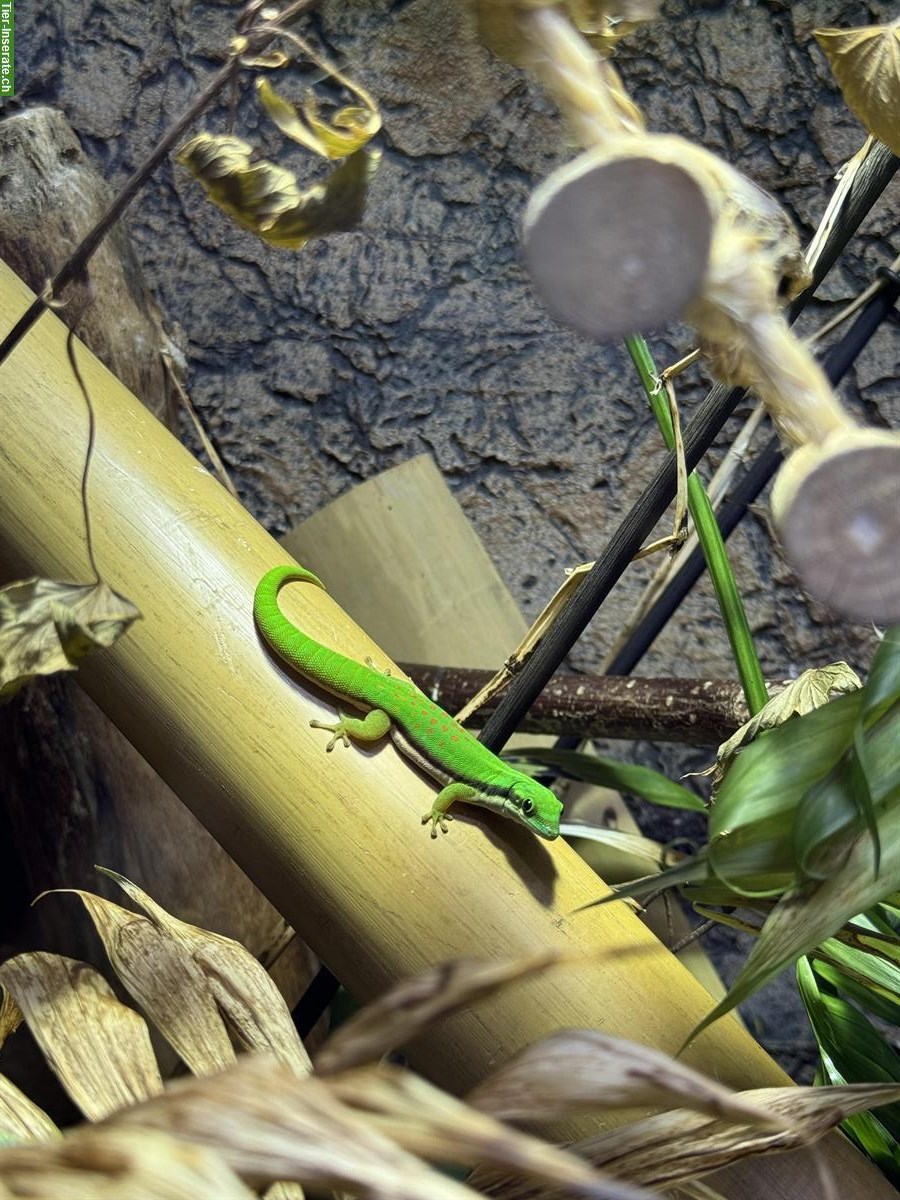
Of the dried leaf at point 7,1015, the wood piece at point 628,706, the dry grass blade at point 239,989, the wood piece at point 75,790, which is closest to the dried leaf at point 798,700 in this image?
the wood piece at point 628,706

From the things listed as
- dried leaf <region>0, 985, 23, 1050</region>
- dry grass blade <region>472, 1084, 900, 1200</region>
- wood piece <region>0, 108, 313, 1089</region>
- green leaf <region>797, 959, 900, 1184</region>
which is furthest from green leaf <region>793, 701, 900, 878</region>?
wood piece <region>0, 108, 313, 1089</region>

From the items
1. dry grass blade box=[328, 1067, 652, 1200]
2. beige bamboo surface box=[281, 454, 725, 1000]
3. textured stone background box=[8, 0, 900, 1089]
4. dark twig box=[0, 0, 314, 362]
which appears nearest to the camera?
dry grass blade box=[328, 1067, 652, 1200]

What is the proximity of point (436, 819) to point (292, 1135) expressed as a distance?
0.62 meters

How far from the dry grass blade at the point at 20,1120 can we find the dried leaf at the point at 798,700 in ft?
2.34

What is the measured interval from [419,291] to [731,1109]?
6.61 feet

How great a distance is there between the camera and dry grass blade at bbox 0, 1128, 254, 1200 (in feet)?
1.12

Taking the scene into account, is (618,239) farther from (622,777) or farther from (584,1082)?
(622,777)

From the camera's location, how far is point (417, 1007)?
0.39m

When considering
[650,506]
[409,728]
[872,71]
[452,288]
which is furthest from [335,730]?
[452,288]

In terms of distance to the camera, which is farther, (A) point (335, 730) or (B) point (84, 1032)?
(A) point (335, 730)

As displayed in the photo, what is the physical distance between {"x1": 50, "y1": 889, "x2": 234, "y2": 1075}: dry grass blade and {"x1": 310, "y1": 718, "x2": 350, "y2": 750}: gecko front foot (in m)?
0.23

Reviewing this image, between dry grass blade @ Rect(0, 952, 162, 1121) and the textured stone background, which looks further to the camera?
the textured stone background

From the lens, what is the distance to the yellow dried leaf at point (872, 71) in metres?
0.64

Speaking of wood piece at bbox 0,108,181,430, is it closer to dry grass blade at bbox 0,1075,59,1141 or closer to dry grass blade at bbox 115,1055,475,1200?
dry grass blade at bbox 0,1075,59,1141
